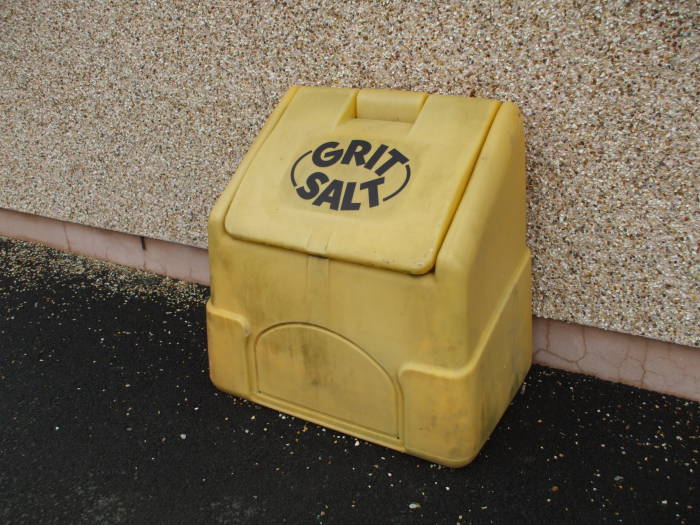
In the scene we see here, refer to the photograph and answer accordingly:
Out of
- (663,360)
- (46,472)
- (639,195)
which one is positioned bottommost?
(46,472)

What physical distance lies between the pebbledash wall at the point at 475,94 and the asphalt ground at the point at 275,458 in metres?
0.25

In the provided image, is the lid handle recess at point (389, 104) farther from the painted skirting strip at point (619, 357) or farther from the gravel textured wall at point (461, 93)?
the painted skirting strip at point (619, 357)

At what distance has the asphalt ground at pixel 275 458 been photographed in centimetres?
156

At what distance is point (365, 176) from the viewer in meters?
1.61

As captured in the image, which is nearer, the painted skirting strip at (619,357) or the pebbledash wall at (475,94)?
the pebbledash wall at (475,94)

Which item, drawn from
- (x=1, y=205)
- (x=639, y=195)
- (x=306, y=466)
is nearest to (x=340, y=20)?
(x=639, y=195)

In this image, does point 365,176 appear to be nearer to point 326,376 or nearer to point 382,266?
point 382,266

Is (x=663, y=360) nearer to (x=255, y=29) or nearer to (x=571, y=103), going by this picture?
(x=571, y=103)

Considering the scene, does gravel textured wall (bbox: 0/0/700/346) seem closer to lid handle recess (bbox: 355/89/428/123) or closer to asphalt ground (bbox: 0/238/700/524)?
lid handle recess (bbox: 355/89/428/123)

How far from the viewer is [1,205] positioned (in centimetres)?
306

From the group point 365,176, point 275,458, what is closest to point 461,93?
point 365,176

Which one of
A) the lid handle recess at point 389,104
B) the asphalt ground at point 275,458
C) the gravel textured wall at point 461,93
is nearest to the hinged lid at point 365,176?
the lid handle recess at point 389,104

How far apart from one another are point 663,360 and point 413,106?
3.29 ft

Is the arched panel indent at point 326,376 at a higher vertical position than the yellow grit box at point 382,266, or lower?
lower
